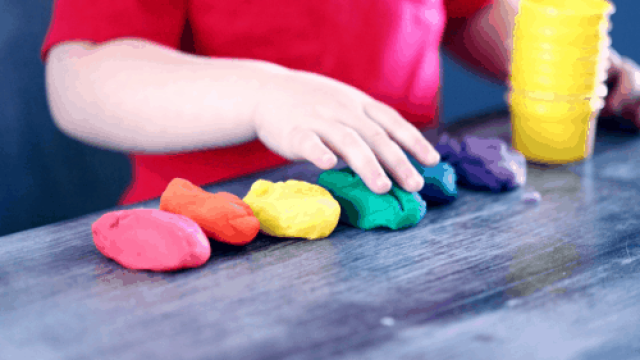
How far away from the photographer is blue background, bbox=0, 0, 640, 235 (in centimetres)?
104

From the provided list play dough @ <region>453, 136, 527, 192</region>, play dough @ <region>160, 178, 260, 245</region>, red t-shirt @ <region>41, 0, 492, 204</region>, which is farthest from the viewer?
red t-shirt @ <region>41, 0, 492, 204</region>

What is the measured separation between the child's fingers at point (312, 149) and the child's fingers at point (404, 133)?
7cm

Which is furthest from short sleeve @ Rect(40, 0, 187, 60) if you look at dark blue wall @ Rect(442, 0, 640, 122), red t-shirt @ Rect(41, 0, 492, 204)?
dark blue wall @ Rect(442, 0, 640, 122)

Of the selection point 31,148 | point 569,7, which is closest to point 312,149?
point 569,7

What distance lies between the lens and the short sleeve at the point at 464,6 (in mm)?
951

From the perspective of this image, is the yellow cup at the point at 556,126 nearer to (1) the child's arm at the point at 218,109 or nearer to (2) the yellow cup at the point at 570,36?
(2) the yellow cup at the point at 570,36

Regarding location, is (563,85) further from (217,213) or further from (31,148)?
(31,148)

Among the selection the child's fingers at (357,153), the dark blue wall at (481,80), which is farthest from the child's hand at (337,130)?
the dark blue wall at (481,80)

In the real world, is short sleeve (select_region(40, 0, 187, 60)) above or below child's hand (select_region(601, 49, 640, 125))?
above

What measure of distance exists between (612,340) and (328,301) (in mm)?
173

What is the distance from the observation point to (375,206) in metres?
0.53

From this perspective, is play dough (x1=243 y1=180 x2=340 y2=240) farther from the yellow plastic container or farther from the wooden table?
the yellow plastic container

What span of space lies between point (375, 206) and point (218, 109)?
0.71 feet

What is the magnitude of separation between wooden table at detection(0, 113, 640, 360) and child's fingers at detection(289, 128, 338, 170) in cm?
6
